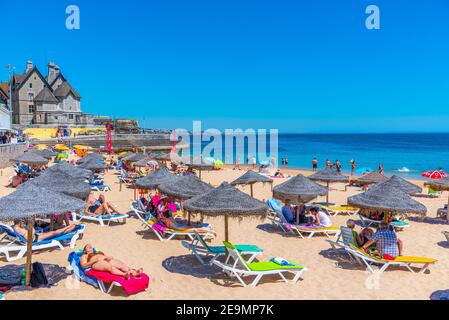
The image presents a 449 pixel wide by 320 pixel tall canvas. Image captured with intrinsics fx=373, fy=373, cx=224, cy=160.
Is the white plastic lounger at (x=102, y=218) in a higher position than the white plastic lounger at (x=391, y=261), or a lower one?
higher

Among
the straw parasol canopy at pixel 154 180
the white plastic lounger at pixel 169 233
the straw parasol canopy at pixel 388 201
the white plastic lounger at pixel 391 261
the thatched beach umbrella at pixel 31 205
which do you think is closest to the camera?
the thatched beach umbrella at pixel 31 205

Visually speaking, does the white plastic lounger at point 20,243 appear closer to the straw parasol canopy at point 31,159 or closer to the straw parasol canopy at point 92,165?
the straw parasol canopy at point 92,165

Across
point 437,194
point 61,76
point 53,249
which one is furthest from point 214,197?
point 61,76

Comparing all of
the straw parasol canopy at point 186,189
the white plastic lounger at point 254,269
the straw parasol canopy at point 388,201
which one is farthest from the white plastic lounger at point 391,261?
the straw parasol canopy at point 186,189

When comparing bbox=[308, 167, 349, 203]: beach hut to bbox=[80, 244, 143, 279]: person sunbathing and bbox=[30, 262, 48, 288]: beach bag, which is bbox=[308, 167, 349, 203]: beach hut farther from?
bbox=[30, 262, 48, 288]: beach bag

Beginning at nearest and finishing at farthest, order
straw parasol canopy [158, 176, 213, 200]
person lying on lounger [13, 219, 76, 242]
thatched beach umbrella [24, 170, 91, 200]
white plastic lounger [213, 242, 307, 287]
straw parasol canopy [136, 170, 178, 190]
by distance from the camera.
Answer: white plastic lounger [213, 242, 307, 287]
person lying on lounger [13, 219, 76, 242]
straw parasol canopy [158, 176, 213, 200]
thatched beach umbrella [24, 170, 91, 200]
straw parasol canopy [136, 170, 178, 190]

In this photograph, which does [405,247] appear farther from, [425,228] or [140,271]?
[140,271]

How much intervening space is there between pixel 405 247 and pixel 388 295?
384cm

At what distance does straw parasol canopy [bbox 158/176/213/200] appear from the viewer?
370 inches

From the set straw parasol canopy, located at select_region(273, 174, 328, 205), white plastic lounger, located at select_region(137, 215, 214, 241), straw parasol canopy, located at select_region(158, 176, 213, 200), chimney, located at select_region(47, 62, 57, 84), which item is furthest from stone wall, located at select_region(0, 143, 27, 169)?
chimney, located at select_region(47, 62, 57, 84)

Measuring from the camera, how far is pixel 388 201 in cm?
859

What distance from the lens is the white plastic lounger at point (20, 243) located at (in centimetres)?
803

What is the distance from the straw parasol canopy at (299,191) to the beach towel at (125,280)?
5.93 meters

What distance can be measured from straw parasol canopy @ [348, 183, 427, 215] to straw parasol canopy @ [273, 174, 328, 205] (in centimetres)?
200
